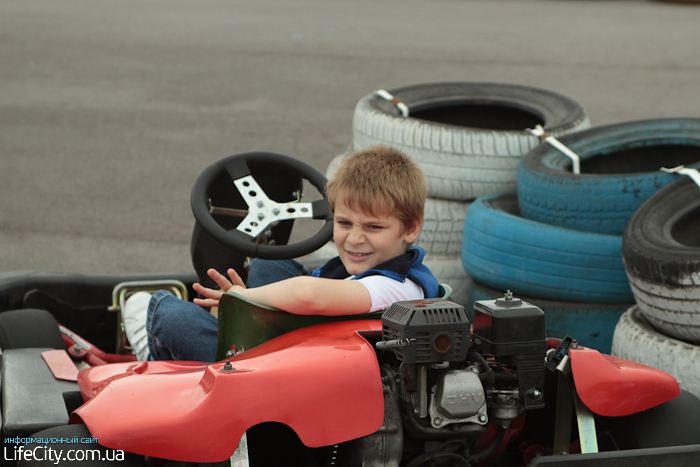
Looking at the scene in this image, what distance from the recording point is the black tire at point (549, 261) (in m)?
3.03

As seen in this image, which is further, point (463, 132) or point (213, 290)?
point (463, 132)

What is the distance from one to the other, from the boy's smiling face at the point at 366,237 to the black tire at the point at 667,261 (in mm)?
1011

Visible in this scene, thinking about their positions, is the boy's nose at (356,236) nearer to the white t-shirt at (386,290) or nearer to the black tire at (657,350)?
the white t-shirt at (386,290)

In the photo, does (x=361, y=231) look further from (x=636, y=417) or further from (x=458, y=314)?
(x=636, y=417)

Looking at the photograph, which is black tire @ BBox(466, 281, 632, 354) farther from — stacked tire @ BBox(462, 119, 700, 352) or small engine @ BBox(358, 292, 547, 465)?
small engine @ BBox(358, 292, 547, 465)

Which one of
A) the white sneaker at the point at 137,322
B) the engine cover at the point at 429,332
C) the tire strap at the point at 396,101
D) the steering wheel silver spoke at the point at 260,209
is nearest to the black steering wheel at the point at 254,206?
the steering wheel silver spoke at the point at 260,209

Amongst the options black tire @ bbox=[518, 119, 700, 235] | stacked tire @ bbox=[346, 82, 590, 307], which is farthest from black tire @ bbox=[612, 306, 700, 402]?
stacked tire @ bbox=[346, 82, 590, 307]

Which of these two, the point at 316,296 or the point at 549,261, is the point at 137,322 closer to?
the point at 316,296

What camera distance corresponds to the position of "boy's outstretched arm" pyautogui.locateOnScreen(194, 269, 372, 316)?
1.74 m

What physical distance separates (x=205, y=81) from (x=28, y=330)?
19.8ft

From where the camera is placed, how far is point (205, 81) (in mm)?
8289

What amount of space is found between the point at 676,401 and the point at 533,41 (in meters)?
9.55

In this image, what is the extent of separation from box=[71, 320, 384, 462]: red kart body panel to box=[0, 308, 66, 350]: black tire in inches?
39.3

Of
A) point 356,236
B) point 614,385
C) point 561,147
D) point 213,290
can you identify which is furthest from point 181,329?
point 561,147
